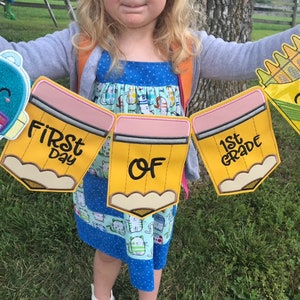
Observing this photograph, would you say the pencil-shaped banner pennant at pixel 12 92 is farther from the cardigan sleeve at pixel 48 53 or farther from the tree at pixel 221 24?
the tree at pixel 221 24

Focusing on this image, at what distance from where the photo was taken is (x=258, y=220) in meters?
2.72

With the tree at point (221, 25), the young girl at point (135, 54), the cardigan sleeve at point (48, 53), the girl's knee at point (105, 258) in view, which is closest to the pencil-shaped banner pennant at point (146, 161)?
the young girl at point (135, 54)

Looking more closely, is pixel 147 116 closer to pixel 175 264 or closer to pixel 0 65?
pixel 0 65

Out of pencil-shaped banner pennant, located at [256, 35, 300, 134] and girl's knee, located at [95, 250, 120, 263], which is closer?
pencil-shaped banner pennant, located at [256, 35, 300, 134]

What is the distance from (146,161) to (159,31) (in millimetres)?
521

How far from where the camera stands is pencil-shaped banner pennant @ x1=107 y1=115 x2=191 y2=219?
1.34m

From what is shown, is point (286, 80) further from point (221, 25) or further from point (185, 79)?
point (221, 25)

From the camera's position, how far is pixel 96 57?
1516 mm

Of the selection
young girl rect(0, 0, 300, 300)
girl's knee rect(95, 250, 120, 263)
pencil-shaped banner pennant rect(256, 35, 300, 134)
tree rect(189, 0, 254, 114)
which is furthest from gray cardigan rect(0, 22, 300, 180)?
tree rect(189, 0, 254, 114)

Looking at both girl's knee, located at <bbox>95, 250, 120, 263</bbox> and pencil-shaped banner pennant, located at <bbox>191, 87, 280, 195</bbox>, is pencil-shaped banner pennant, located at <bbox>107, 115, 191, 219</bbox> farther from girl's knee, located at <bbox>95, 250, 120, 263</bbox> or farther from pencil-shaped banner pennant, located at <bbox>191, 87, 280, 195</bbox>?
girl's knee, located at <bbox>95, 250, 120, 263</bbox>

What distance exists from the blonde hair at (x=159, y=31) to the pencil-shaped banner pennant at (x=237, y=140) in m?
0.29

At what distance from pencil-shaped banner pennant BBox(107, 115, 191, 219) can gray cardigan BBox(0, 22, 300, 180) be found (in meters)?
0.29

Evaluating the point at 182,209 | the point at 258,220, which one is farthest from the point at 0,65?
the point at 258,220

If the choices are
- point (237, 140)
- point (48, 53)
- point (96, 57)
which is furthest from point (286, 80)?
point (48, 53)
